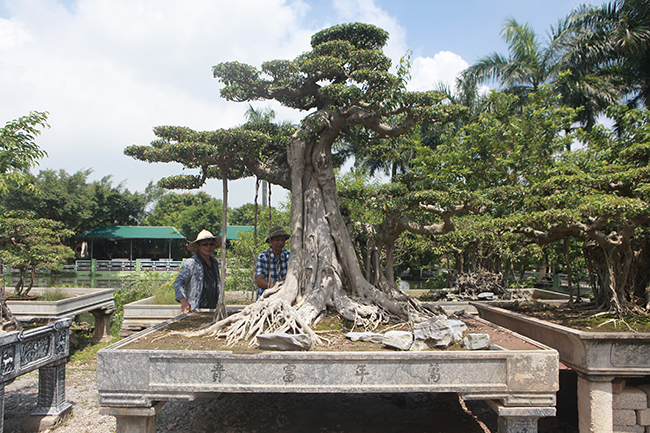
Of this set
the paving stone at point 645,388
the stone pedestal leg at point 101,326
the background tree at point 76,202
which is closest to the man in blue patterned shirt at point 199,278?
the stone pedestal leg at point 101,326

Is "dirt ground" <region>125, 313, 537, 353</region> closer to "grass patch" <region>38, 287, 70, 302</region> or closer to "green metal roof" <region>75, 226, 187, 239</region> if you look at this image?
"grass patch" <region>38, 287, 70, 302</region>

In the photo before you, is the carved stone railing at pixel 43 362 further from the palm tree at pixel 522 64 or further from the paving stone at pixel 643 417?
the palm tree at pixel 522 64

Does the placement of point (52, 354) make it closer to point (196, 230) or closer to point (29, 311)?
point (29, 311)

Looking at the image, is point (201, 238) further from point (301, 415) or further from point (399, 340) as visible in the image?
point (399, 340)

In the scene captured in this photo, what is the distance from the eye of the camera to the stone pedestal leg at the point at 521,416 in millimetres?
3145

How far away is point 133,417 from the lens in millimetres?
3227

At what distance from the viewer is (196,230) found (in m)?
26.1

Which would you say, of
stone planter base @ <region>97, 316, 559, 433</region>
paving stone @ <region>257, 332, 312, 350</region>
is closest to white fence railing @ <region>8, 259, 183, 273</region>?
stone planter base @ <region>97, 316, 559, 433</region>

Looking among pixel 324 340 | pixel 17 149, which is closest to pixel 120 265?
pixel 17 149

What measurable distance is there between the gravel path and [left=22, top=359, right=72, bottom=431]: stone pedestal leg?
14 centimetres

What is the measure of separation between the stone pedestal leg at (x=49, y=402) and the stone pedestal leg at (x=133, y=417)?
165 cm

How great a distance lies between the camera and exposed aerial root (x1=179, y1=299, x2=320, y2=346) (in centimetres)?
394

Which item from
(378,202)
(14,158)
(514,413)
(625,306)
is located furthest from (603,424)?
(14,158)

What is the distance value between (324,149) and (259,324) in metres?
2.59
